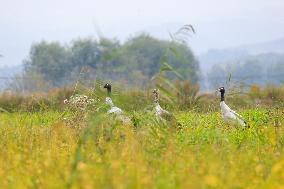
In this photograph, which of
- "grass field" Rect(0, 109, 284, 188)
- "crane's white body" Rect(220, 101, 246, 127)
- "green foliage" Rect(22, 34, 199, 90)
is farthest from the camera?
"green foliage" Rect(22, 34, 199, 90)

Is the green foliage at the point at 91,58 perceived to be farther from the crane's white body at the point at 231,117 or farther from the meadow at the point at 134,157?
the meadow at the point at 134,157

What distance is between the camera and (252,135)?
8.72m

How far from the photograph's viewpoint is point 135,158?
17.6 feet

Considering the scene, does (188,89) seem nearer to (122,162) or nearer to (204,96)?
(204,96)

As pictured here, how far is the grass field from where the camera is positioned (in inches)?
168

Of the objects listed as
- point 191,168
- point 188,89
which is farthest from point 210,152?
point 188,89

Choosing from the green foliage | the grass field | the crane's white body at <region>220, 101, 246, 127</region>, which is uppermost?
the green foliage

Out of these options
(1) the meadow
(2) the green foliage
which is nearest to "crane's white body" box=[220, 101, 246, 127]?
(1) the meadow

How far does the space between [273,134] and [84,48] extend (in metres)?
84.2

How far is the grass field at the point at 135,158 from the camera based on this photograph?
168 inches

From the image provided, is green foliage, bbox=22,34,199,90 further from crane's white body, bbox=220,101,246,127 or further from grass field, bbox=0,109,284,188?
grass field, bbox=0,109,284,188

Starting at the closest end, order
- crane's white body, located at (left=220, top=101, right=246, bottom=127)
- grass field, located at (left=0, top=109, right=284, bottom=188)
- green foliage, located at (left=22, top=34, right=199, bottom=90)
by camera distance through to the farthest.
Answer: grass field, located at (left=0, top=109, right=284, bottom=188) → crane's white body, located at (left=220, top=101, right=246, bottom=127) → green foliage, located at (left=22, top=34, right=199, bottom=90)

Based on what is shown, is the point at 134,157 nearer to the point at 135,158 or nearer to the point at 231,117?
the point at 135,158

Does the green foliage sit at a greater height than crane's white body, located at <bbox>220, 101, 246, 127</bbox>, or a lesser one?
greater
